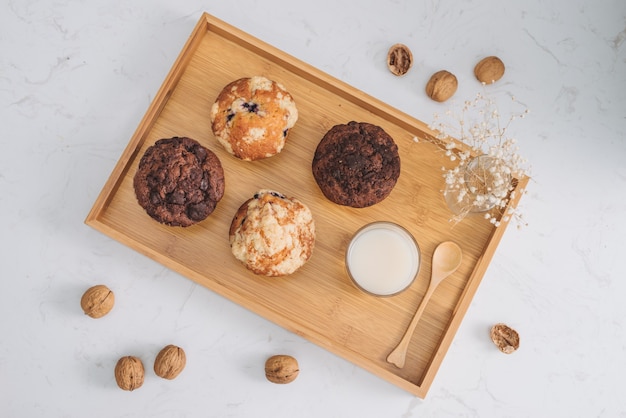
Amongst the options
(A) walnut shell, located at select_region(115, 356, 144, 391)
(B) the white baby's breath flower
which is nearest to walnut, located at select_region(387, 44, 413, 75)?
(B) the white baby's breath flower

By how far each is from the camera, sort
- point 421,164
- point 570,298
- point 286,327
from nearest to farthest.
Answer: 1. point 286,327
2. point 421,164
3. point 570,298

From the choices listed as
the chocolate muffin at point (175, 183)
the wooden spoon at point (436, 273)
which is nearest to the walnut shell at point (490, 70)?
the wooden spoon at point (436, 273)

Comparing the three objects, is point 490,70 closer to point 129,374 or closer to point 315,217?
point 315,217

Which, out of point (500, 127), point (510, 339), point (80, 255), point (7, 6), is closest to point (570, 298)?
point (510, 339)

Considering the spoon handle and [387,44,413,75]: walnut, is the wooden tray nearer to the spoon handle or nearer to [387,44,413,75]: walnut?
the spoon handle

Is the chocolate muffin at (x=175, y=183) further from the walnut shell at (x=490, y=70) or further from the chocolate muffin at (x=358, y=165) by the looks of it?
the walnut shell at (x=490, y=70)

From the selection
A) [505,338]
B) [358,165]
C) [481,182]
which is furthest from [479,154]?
[505,338]

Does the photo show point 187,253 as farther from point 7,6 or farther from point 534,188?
point 534,188
